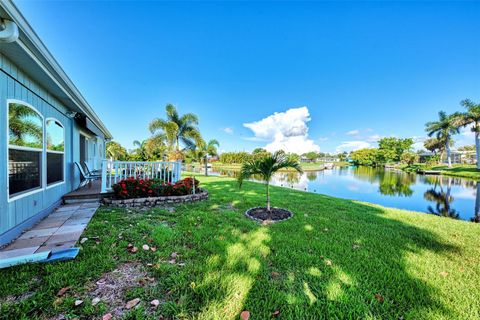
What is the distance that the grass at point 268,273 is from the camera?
1594mm

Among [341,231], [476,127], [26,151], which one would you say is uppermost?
[476,127]

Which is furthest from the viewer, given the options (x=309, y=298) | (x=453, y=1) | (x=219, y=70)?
(x=219, y=70)

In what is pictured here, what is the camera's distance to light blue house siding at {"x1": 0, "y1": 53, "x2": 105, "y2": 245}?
269 centimetres

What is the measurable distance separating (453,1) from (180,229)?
41.2ft

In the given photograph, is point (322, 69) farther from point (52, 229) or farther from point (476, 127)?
point (476, 127)

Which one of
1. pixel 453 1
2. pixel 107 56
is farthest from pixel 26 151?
pixel 453 1

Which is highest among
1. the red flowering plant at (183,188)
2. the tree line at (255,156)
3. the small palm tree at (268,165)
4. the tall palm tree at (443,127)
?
the tall palm tree at (443,127)

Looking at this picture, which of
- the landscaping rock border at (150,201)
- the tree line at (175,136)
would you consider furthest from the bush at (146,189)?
the tree line at (175,136)

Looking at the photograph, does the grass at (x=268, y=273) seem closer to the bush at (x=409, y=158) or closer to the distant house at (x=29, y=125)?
the distant house at (x=29, y=125)

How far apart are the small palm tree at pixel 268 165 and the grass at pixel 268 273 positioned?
52.7 inches

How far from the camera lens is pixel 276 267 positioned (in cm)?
226

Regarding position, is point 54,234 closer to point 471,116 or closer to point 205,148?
point 205,148

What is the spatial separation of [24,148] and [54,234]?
168 cm

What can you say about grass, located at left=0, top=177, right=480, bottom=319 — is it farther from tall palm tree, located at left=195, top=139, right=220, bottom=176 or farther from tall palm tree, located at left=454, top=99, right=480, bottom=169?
tall palm tree, located at left=454, top=99, right=480, bottom=169
